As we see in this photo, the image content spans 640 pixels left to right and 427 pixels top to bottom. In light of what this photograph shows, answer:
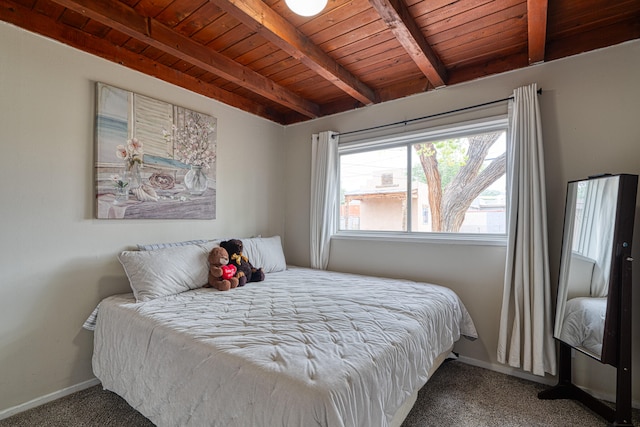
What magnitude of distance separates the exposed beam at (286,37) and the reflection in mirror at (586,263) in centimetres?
188

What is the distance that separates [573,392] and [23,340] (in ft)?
11.6

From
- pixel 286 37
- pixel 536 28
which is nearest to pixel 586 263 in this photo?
pixel 536 28

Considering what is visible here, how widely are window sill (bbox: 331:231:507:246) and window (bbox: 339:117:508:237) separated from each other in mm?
34

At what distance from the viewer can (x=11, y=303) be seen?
5.97ft

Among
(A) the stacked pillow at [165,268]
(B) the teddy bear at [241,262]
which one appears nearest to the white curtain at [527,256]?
(B) the teddy bear at [241,262]

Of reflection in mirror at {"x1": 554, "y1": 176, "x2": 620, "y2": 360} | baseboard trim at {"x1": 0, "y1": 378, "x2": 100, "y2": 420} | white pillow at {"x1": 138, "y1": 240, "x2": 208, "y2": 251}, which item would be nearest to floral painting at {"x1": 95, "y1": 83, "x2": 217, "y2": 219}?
white pillow at {"x1": 138, "y1": 240, "x2": 208, "y2": 251}

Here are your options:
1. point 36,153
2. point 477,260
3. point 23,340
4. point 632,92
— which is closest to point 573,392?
point 477,260

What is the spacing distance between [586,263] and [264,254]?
2.47 meters

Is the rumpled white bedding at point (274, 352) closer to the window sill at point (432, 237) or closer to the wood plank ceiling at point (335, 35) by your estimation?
the window sill at point (432, 237)

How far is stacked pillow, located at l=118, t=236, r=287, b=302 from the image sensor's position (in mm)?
1995

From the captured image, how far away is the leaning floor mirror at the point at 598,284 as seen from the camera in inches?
64.6

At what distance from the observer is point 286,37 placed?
193 cm

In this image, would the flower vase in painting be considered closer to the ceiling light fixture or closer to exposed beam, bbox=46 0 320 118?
exposed beam, bbox=46 0 320 118

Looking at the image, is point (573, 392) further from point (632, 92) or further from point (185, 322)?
point (185, 322)
